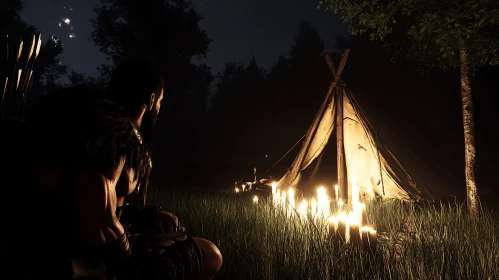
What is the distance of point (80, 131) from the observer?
4.42ft

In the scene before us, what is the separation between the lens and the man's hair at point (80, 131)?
130 centimetres

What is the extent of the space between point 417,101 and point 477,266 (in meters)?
17.7

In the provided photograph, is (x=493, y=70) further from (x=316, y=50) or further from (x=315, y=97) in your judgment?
(x=316, y=50)

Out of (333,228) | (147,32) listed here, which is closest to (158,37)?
(147,32)

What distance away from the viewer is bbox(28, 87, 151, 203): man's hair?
1.30m

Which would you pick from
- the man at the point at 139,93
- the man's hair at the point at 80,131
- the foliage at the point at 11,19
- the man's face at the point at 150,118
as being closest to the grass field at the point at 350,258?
the man at the point at 139,93

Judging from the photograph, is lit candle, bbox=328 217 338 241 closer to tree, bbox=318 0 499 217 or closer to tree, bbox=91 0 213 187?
tree, bbox=318 0 499 217

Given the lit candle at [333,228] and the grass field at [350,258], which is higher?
the lit candle at [333,228]

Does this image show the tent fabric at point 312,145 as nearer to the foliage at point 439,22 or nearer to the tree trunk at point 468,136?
the foliage at point 439,22

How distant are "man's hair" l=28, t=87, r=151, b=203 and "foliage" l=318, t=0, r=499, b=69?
5348 mm

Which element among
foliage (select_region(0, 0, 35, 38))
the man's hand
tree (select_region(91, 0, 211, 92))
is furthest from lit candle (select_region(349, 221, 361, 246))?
foliage (select_region(0, 0, 35, 38))

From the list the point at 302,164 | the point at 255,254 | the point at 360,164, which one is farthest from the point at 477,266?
the point at 302,164

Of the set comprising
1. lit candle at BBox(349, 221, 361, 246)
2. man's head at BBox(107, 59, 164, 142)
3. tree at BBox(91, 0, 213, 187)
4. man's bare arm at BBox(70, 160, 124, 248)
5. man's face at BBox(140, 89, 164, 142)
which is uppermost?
tree at BBox(91, 0, 213, 187)

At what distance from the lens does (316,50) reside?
1505 inches
